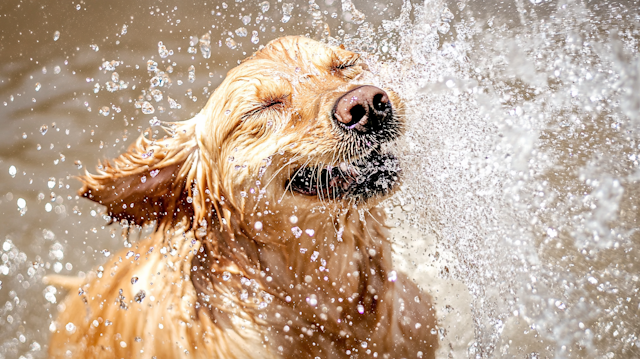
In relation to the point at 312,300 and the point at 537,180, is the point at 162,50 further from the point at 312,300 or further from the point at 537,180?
the point at 537,180

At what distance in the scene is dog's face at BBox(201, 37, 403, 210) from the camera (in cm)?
181

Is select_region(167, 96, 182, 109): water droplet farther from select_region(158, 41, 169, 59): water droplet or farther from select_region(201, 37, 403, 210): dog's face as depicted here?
select_region(201, 37, 403, 210): dog's face

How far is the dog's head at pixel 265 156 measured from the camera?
1829mm

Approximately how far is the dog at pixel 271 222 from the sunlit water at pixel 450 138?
211 mm

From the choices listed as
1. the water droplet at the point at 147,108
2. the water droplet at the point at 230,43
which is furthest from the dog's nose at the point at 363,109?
the water droplet at the point at 147,108

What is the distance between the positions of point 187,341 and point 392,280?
3.19 ft

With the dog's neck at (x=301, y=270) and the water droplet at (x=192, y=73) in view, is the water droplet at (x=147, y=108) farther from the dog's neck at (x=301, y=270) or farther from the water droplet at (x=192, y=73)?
the dog's neck at (x=301, y=270)

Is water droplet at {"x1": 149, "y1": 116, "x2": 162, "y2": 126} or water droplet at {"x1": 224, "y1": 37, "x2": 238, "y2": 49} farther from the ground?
water droplet at {"x1": 224, "y1": 37, "x2": 238, "y2": 49}

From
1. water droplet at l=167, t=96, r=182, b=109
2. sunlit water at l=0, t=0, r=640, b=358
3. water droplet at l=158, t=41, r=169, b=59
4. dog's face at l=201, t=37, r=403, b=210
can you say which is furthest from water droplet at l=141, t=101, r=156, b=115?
dog's face at l=201, t=37, r=403, b=210

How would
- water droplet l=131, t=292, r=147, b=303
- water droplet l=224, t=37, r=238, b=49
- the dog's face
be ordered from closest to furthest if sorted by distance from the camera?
the dog's face, water droplet l=131, t=292, r=147, b=303, water droplet l=224, t=37, r=238, b=49

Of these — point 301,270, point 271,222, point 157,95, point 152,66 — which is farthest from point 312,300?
point 152,66

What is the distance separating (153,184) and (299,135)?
64cm

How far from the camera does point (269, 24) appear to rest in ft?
8.82

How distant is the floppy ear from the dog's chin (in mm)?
440
